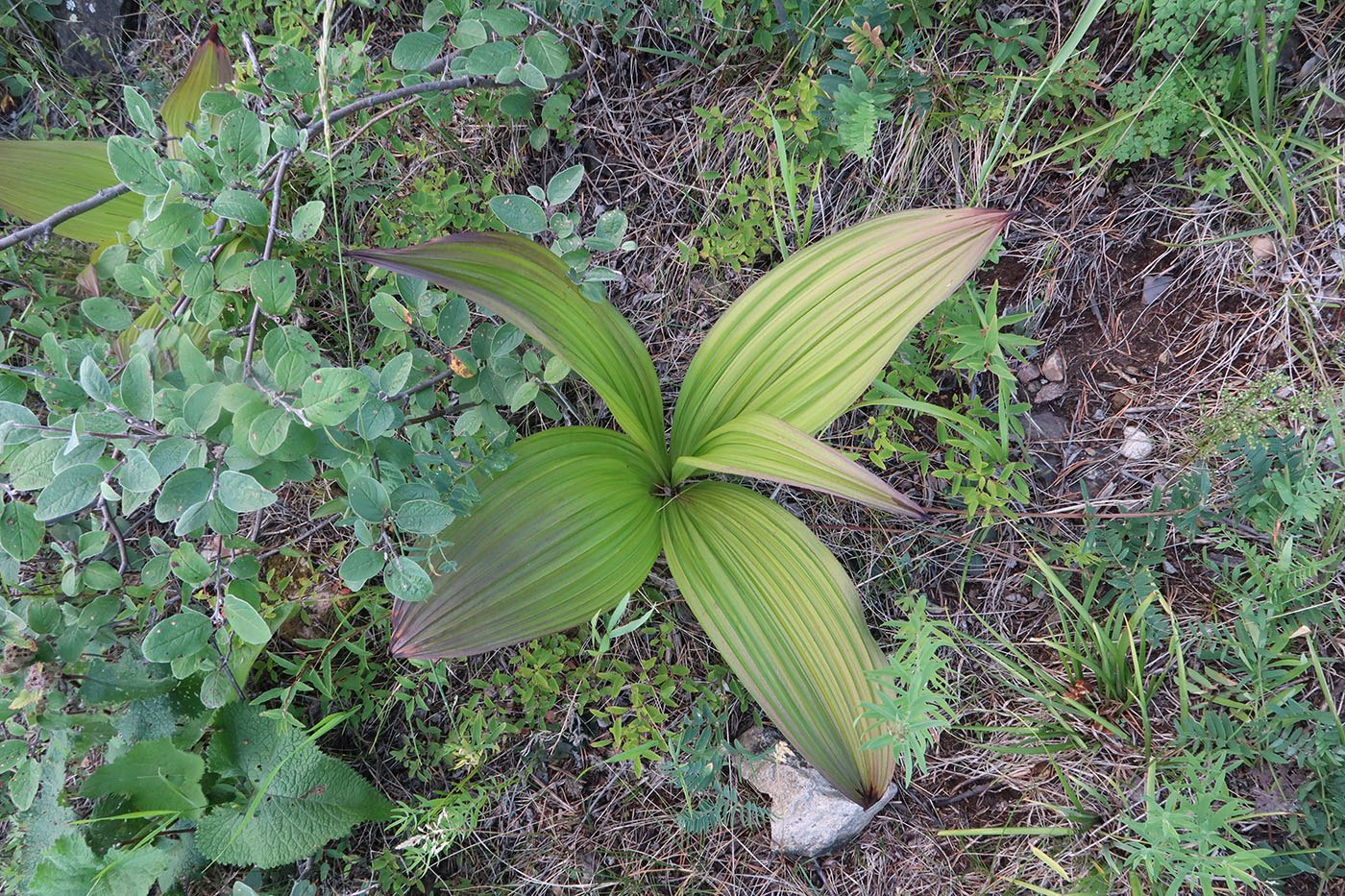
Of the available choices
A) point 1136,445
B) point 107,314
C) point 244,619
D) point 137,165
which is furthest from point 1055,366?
point 107,314

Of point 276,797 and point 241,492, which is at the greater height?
point 241,492

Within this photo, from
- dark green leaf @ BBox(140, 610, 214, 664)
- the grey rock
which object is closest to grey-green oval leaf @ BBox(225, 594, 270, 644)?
dark green leaf @ BBox(140, 610, 214, 664)

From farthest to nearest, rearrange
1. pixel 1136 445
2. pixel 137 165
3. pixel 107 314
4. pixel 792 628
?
pixel 1136 445, pixel 792 628, pixel 107 314, pixel 137 165

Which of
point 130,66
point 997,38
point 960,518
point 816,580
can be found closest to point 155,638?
point 816,580

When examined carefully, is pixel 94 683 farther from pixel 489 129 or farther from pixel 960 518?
pixel 960 518

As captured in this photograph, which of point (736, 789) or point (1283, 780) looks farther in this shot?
point (736, 789)

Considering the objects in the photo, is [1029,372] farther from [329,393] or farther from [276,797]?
[276,797]
